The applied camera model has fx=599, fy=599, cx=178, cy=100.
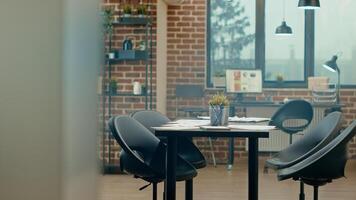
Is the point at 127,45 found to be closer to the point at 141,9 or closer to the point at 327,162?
the point at 141,9

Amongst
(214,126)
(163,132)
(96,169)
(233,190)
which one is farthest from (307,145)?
(96,169)

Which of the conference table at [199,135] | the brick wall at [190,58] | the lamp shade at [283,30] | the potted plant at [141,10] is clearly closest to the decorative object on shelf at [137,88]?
the potted plant at [141,10]

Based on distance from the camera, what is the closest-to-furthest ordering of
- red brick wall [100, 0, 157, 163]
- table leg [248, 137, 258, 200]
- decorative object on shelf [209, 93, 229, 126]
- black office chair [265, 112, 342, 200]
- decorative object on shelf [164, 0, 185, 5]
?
table leg [248, 137, 258, 200] → decorative object on shelf [209, 93, 229, 126] → black office chair [265, 112, 342, 200] → red brick wall [100, 0, 157, 163] → decorative object on shelf [164, 0, 185, 5]

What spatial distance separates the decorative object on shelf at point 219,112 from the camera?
359 cm

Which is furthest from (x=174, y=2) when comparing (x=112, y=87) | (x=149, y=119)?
(x=149, y=119)

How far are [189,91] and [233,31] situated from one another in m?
1.07

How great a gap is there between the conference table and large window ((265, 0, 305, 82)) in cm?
461

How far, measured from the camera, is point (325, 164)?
10.8 ft

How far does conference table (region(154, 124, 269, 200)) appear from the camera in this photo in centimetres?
321

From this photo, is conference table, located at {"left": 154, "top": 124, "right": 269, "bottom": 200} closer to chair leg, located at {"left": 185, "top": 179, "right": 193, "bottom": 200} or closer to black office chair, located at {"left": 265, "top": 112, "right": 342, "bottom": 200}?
black office chair, located at {"left": 265, "top": 112, "right": 342, "bottom": 200}

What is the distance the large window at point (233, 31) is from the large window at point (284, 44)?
0.22 meters

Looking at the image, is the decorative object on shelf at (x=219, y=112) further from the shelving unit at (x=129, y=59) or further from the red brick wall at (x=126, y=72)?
the red brick wall at (x=126, y=72)

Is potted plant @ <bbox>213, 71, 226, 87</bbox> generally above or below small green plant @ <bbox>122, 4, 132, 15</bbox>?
below

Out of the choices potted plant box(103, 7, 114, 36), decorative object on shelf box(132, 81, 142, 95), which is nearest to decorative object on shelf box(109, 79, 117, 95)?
decorative object on shelf box(132, 81, 142, 95)
